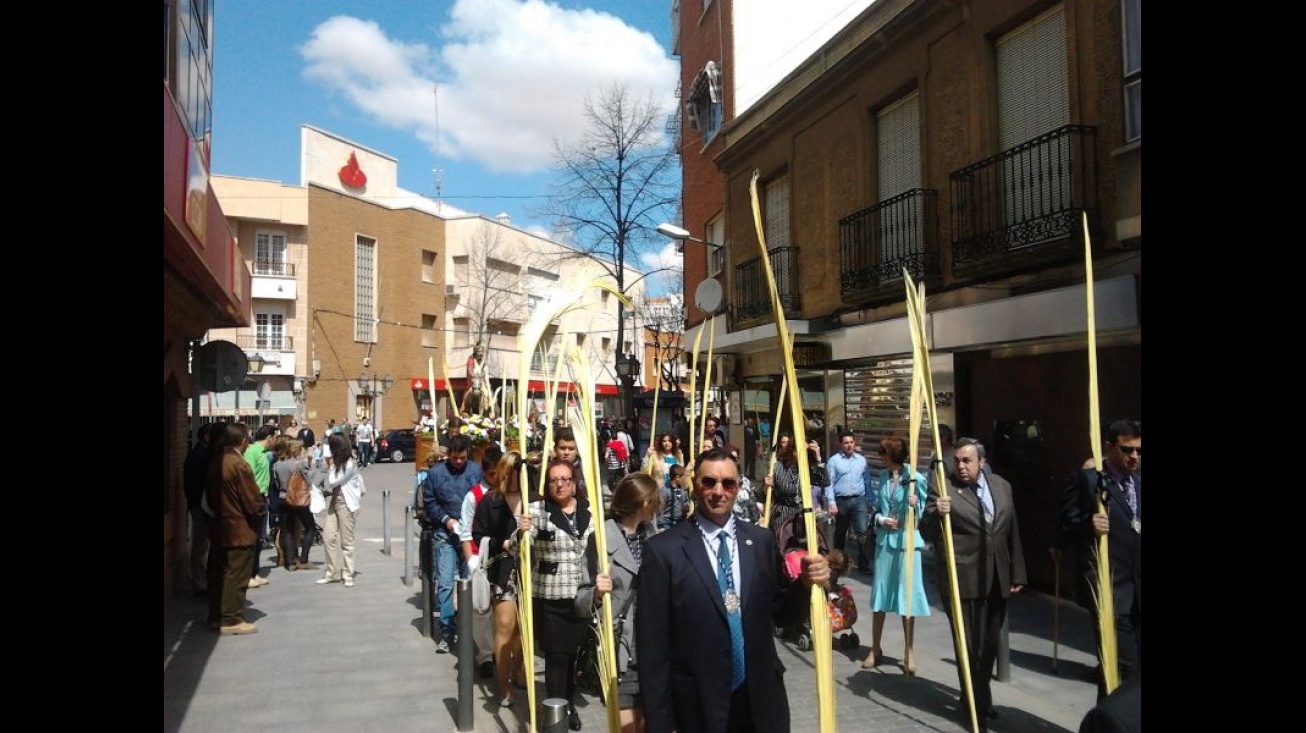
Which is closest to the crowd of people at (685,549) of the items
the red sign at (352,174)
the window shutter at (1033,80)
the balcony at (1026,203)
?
the balcony at (1026,203)

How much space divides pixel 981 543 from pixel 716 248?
1486 cm

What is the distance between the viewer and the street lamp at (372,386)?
150 ft

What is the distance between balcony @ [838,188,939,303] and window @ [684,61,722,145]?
7.35 metres

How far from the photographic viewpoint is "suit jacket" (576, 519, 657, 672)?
17.7 ft

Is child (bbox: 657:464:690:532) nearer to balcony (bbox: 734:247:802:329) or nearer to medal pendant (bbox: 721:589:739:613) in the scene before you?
medal pendant (bbox: 721:589:739:613)

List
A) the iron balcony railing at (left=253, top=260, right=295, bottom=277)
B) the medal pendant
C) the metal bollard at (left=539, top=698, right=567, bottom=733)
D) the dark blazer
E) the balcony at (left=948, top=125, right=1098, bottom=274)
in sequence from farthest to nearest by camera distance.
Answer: the iron balcony railing at (left=253, top=260, right=295, bottom=277) → the balcony at (left=948, top=125, right=1098, bottom=274) → the metal bollard at (left=539, top=698, right=567, bottom=733) → the medal pendant → the dark blazer

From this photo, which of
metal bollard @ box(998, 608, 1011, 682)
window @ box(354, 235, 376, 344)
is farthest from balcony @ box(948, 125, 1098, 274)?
window @ box(354, 235, 376, 344)

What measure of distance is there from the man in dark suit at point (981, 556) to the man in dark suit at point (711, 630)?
103 inches

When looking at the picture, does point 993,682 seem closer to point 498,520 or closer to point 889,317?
point 498,520

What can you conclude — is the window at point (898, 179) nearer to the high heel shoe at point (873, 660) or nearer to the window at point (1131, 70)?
the window at point (1131, 70)

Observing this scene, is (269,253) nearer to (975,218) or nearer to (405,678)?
(975,218)

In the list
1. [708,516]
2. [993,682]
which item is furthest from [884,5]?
[708,516]
